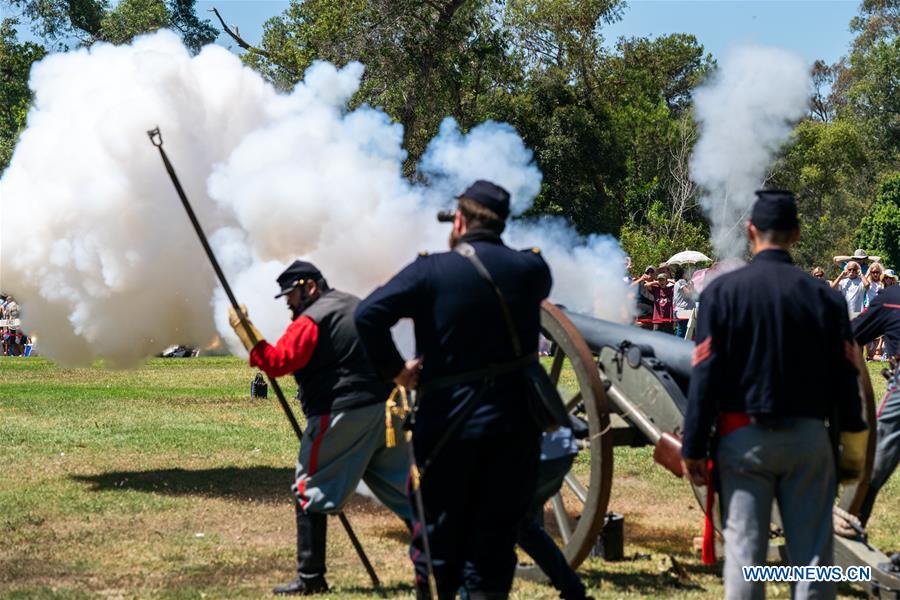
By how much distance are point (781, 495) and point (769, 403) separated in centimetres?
35

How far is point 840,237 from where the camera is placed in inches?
2180

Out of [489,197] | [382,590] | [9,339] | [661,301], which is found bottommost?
[382,590]

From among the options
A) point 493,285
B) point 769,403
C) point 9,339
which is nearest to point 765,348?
point 769,403

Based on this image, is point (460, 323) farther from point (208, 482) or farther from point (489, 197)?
point (208, 482)

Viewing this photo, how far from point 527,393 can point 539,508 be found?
4.76 ft

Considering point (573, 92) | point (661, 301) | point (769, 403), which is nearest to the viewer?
point (769, 403)

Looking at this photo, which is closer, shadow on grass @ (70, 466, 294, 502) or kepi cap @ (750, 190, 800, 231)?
kepi cap @ (750, 190, 800, 231)

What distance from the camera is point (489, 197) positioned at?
4.63 meters

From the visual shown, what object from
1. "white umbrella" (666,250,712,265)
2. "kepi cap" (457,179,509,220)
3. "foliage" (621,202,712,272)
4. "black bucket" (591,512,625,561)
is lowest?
"black bucket" (591,512,625,561)

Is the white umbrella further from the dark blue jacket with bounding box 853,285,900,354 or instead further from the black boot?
the black boot

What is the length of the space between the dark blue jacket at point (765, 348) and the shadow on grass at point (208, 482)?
16.5ft

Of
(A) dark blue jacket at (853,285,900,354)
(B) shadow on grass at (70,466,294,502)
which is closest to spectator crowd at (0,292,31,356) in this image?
(B) shadow on grass at (70,466,294,502)

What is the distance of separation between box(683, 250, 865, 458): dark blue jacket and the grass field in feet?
6.91

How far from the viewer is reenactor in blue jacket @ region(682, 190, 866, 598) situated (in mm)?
4207
